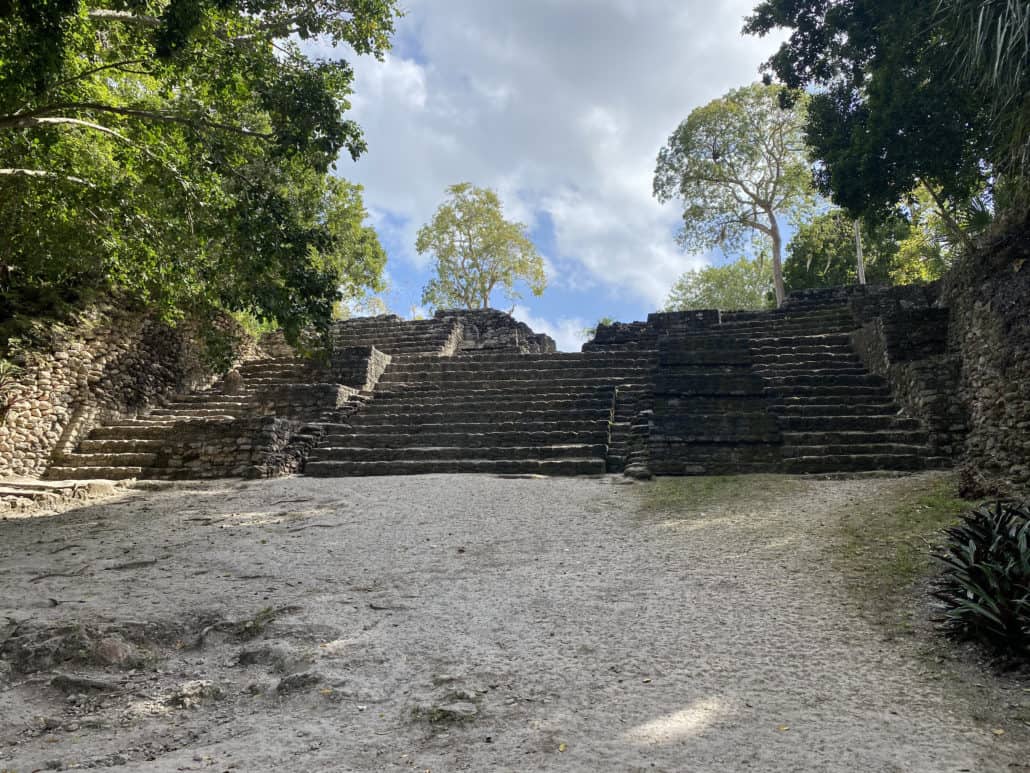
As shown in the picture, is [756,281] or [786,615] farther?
[756,281]

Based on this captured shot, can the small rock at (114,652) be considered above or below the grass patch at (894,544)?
below

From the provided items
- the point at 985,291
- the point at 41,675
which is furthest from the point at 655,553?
the point at 985,291

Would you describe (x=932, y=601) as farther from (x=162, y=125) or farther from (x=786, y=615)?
(x=162, y=125)

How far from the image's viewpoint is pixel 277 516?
22.2ft

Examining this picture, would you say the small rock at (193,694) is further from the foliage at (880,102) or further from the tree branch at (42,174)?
the foliage at (880,102)

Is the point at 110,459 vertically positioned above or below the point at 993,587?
above

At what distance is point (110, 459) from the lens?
9484 millimetres

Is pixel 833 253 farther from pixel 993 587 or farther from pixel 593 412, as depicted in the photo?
pixel 993 587

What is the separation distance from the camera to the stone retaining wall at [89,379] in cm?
934

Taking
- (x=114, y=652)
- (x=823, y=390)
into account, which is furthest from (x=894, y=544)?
(x=114, y=652)

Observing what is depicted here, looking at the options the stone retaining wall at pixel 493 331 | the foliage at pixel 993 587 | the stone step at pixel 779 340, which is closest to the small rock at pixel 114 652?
the foliage at pixel 993 587

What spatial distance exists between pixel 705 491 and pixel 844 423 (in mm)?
2804

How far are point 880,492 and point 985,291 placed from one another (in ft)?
10.6

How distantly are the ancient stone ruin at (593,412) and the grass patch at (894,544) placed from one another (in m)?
1.59
